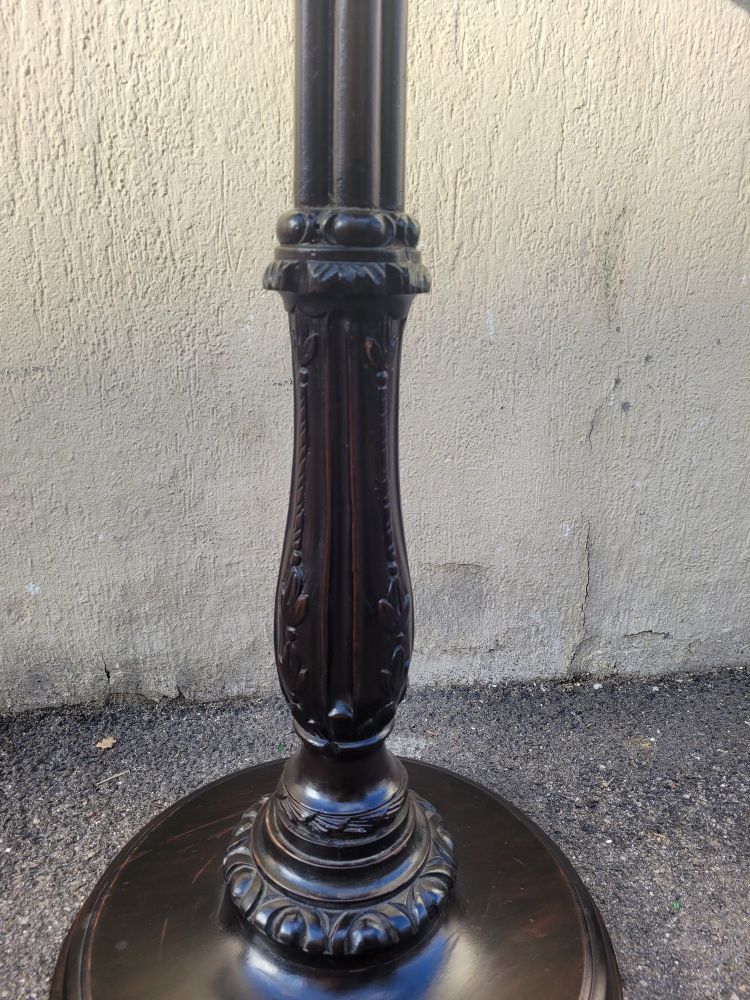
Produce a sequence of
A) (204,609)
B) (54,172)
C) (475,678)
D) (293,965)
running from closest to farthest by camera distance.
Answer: (293,965), (54,172), (204,609), (475,678)

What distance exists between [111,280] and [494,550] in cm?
126

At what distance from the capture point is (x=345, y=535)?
3.88 feet

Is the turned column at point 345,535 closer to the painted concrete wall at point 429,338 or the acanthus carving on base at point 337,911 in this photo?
the acanthus carving on base at point 337,911

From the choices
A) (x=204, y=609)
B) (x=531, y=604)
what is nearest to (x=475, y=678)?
(x=531, y=604)

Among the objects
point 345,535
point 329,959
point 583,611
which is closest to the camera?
point 345,535

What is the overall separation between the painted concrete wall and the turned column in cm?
88

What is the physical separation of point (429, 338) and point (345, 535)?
3.36ft

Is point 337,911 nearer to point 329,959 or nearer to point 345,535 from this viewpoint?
point 329,959

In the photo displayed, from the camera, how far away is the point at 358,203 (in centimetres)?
107

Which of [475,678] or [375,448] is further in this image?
[475,678]

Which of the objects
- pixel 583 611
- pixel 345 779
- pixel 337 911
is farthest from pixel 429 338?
pixel 337 911

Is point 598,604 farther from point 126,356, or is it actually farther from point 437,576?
point 126,356

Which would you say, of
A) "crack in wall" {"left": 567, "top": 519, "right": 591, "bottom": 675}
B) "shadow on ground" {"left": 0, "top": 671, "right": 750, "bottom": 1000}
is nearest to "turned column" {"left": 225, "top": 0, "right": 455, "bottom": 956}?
"shadow on ground" {"left": 0, "top": 671, "right": 750, "bottom": 1000}

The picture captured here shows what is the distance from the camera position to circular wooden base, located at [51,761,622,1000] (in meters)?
1.28
